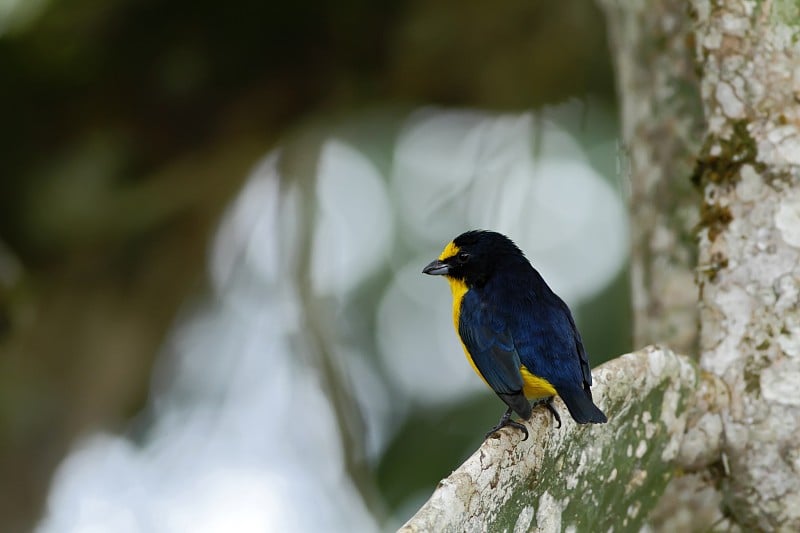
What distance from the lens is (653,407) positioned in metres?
2.70

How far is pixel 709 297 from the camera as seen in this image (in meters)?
3.08

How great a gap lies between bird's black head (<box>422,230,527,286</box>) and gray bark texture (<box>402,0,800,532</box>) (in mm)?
466

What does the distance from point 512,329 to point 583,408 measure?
0.51 metres

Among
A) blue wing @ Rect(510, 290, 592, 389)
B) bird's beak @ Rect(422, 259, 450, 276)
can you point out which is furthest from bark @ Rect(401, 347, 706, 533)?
bird's beak @ Rect(422, 259, 450, 276)

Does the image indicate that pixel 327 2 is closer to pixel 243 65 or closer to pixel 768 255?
pixel 243 65

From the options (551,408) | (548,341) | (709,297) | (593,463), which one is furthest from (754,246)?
(593,463)

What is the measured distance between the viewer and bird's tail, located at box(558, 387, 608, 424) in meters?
2.42

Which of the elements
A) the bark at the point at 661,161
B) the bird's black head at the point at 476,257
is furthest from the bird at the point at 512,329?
the bark at the point at 661,161

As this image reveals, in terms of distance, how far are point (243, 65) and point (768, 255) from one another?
237cm

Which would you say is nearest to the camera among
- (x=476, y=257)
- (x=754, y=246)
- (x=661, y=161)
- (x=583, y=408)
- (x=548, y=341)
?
(x=583, y=408)

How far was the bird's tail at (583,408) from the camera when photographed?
242 centimetres

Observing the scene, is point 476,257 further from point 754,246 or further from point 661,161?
point 754,246

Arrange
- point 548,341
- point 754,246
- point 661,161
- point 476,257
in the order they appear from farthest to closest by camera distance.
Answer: point 661,161 < point 476,257 < point 754,246 < point 548,341

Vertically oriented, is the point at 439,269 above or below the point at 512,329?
above
